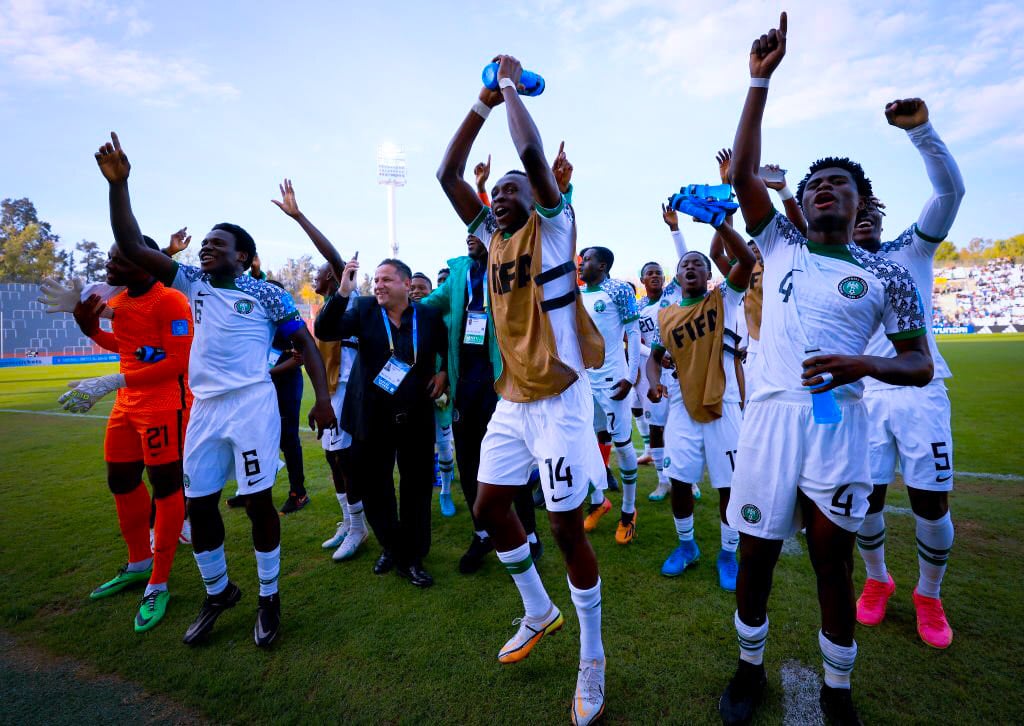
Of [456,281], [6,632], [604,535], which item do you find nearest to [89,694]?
[6,632]

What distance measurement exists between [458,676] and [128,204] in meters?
3.34

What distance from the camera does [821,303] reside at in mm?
2264

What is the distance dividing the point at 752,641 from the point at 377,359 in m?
3.07

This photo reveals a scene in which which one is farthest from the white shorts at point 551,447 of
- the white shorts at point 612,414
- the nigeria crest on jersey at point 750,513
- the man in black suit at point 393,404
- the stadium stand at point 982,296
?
the stadium stand at point 982,296

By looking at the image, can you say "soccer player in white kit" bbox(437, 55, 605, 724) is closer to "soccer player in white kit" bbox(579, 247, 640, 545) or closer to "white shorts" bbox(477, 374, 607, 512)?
"white shorts" bbox(477, 374, 607, 512)

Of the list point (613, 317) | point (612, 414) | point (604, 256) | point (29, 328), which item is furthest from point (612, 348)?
point (29, 328)

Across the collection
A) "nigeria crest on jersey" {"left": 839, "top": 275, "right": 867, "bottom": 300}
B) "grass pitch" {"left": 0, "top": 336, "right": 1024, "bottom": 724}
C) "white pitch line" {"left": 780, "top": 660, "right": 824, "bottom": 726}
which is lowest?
"grass pitch" {"left": 0, "top": 336, "right": 1024, "bottom": 724}

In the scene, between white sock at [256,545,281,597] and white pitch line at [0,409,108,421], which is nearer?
white sock at [256,545,281,597]

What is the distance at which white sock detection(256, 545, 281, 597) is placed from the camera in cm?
328

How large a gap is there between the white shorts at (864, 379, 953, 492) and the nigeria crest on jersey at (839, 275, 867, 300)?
3.92 feet

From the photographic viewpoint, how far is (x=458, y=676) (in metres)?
2.74

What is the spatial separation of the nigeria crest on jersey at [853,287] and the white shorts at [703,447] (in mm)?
1817

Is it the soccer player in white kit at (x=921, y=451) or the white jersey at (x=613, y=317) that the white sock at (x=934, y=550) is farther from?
the white jersey at (x=613, y=317)

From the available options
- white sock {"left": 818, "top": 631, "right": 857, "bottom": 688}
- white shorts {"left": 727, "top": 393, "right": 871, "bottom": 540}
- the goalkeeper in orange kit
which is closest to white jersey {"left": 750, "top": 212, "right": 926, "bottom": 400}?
white shorts {"left": 727, "top": 393, "right": 871, "bottom": 540}
